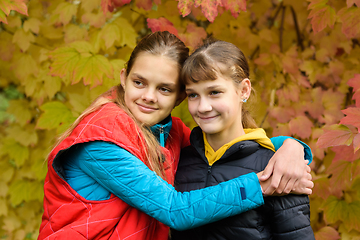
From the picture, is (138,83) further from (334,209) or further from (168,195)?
(334,209)

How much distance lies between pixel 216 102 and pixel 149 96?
1.12 feet

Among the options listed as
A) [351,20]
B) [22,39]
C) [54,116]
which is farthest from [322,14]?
[22,39]

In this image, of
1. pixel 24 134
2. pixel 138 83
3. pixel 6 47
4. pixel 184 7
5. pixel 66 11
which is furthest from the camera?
pixel 24 134

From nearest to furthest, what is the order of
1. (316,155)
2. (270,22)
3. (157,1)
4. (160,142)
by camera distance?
1. (160,142)
2. (157,1)
3. (316,155)
4. (270,22)

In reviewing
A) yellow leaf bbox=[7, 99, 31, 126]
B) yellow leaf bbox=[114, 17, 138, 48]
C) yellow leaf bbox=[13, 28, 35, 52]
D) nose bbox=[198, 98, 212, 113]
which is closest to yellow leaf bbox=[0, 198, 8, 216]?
yellow leaf bbox=[7, 99, 31, 126]

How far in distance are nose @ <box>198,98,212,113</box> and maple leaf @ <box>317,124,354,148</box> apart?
2.14 ft

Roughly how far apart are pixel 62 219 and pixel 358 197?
186cm

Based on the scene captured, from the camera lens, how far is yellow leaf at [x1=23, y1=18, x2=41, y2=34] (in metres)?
2.29

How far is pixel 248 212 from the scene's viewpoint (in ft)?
4.66

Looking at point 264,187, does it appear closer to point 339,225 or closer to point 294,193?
point 294,193

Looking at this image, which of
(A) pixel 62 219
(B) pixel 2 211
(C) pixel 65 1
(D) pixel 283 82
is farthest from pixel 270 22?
(B) pixel 2 211

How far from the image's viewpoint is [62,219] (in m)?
1.39

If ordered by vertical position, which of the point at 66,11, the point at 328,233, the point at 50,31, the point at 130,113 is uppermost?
the point at 66,11

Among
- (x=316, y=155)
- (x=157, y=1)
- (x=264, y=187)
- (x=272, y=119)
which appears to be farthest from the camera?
(x=272, y=119)
